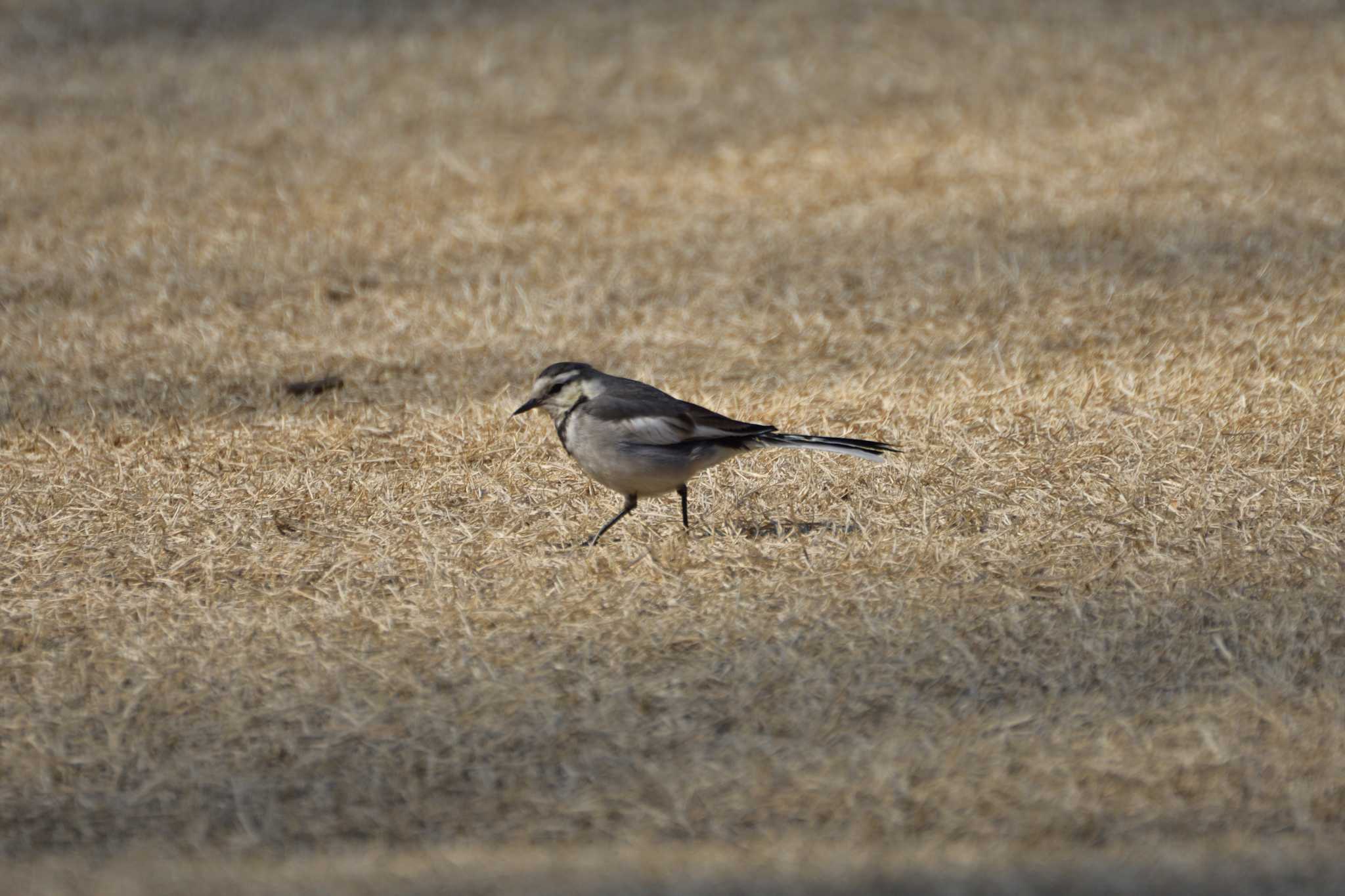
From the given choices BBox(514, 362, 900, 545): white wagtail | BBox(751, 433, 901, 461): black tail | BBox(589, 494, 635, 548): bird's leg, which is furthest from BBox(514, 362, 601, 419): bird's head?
BBox(751, 433, 901, 461): black tail

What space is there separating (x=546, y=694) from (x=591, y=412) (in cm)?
117

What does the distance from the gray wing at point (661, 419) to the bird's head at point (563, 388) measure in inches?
4.0

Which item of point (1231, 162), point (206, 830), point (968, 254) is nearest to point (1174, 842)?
point (206, 830)

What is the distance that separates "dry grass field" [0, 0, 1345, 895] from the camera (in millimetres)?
3250

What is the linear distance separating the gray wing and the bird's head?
0.33ft

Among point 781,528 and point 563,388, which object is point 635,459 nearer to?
point 563,388

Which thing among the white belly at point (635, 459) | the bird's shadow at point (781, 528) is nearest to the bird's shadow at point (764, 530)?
the bird's shadow at point (781, 528)

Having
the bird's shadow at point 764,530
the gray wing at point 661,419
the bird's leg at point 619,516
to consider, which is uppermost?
the gray wing at point 661,419

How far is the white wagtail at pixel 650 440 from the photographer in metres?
4.55

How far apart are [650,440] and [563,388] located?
42cm

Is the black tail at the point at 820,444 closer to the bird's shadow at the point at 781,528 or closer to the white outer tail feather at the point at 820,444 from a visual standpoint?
the white outer tail feather at the point at 820,444

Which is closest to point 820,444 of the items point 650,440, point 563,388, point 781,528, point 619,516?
point 781,528

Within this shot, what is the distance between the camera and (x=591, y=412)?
4.66 m

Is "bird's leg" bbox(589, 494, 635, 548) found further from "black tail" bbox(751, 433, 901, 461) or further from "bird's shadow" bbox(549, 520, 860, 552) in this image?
"black tail" bbox(751, 433, 901, 461)
